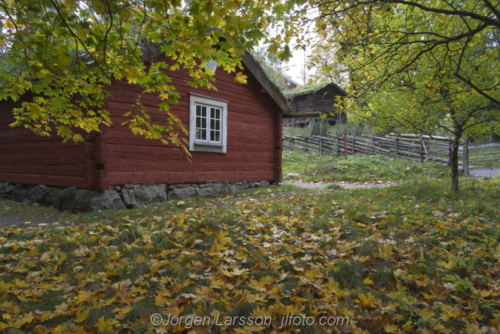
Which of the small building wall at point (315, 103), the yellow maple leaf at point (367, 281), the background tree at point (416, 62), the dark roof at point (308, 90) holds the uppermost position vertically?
the dark roof at point (308, 90)

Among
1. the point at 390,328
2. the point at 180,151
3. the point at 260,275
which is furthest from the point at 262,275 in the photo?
the point at 180,151

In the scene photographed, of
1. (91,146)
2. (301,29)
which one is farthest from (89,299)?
(91,146)

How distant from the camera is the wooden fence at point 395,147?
16.2m

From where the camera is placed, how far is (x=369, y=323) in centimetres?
242

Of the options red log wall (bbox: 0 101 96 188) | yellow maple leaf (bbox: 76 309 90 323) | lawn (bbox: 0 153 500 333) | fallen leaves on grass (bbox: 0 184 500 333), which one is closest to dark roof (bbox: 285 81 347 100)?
red log wall (bbox: 0 101 96 188)

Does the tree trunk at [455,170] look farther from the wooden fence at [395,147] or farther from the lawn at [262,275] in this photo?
the wooden fence at [395,147]

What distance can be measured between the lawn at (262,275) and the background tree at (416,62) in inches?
92.4

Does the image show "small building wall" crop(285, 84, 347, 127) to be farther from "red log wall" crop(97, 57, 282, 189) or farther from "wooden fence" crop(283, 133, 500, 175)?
"red log wall" crop(97, 57, 282, 189)

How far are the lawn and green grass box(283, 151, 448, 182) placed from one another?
9207mm

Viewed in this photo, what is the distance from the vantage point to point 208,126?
30.1 ft

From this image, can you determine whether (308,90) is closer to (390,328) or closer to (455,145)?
(455,145)

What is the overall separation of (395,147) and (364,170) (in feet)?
14.7

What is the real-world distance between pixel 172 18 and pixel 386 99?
6.13m

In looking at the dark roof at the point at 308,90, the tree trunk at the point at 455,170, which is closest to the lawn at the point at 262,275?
the tree trunk at the point at 455,170
